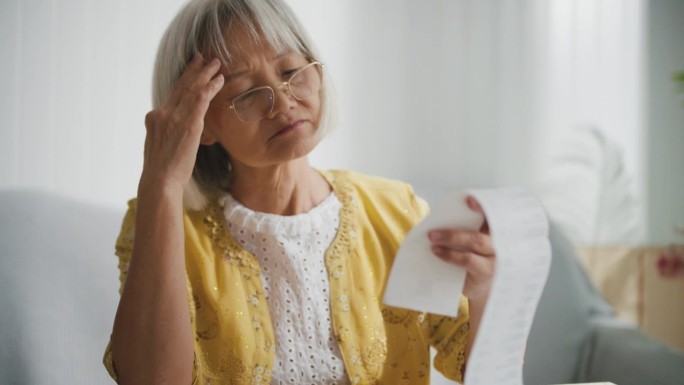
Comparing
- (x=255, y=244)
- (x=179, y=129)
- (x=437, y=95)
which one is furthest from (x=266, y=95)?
(x=437, y=95)

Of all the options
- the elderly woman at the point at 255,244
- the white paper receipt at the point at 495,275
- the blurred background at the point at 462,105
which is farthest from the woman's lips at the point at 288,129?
the blurred background at the point at 462,105

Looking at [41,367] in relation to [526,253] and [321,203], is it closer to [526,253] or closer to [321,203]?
[321,203]

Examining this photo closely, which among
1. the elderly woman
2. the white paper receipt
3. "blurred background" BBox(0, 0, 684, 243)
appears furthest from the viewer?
"blurred background" BBox(0, 0, 684, 243)

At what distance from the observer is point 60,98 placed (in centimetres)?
136

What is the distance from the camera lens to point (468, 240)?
0.89 metres

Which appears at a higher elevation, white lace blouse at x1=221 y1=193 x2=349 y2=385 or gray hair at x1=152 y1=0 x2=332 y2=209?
gray hair at x1=152 y1=0 x2=332 y2=209

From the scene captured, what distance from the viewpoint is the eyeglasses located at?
41.1 inches

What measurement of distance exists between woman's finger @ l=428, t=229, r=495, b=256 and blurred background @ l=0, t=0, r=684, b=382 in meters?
0.75

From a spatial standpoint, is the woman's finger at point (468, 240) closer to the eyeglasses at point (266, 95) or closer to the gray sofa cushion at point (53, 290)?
the eyeglasses at point (266, 95)

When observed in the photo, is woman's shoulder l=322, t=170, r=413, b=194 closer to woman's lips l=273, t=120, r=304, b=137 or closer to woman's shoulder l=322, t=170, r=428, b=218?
woman's shoulder l=322, t=170, r=428, b=218

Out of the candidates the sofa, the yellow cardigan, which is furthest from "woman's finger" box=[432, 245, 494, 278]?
the sofa

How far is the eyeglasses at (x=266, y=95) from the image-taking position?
104cm

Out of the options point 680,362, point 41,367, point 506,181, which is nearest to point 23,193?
point 41,367

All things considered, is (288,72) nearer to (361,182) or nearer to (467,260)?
(361,182)
